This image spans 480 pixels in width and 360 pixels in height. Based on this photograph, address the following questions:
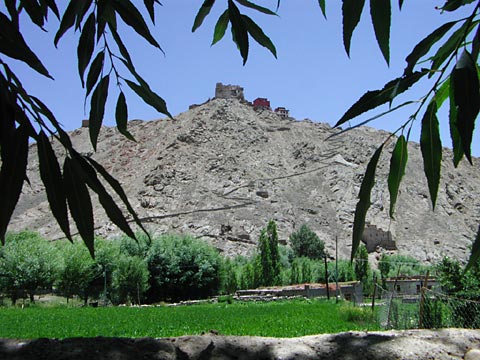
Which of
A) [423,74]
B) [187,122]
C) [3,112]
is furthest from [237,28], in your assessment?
[187,122]

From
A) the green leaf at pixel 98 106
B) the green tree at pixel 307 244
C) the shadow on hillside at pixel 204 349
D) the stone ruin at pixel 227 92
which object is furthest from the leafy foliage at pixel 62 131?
the stone ruin at pixel 227 92

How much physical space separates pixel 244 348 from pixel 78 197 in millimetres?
1469

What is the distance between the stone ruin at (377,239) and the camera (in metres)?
61.3

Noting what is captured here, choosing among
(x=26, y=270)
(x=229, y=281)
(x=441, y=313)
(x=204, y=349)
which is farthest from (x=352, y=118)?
(x=229, y=281)

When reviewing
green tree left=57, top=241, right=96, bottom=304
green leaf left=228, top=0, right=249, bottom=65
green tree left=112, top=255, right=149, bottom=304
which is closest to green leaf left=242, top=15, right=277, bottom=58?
green leaf left=228, top=0, right=249, bottom=65

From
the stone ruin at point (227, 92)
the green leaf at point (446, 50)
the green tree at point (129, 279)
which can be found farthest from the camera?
the stone ruin at point (227, 92)

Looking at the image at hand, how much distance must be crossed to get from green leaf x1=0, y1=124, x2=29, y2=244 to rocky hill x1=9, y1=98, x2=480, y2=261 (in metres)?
53.8

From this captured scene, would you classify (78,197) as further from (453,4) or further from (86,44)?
(453,4)

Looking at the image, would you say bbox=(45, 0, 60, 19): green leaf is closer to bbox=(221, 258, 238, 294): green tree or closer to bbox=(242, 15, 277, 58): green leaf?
bbox=(242, 15, 277, 58): green leaf

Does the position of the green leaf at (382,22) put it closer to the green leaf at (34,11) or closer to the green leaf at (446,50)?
the green leaf at (446,50)

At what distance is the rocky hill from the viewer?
2454 inches

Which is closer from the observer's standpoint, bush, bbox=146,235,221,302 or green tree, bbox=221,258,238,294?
bush, bbox=146,235,221,302

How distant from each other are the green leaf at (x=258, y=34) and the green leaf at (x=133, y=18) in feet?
1.06

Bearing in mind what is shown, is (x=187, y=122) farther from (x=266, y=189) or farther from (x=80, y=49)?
(x=80, y=49)
